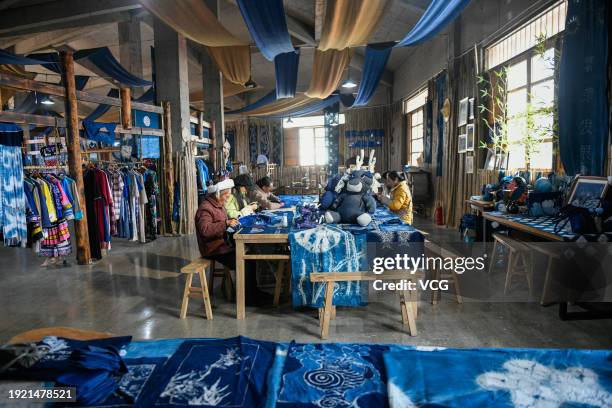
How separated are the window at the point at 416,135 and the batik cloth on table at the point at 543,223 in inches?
244

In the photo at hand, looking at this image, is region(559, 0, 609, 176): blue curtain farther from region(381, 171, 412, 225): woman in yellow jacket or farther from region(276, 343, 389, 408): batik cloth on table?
region(276, 343, 389, 408): batik cloth on table

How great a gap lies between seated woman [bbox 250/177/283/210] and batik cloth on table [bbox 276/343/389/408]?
118 inches

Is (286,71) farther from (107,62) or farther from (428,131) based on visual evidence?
(428,131)

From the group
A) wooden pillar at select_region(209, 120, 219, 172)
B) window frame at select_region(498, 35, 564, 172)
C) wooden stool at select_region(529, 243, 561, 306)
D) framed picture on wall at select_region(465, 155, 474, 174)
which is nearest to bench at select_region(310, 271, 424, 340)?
wooden stool at select_region(529, 243, 561, 306)

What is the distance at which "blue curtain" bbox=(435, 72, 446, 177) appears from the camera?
25.5 ft

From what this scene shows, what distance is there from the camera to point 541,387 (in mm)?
1548

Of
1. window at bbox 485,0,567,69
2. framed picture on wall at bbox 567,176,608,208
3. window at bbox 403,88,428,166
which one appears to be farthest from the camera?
window at bbox 403,88,428,166

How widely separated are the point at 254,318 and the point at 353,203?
4.06 ft

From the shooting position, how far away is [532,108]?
4.46 metres

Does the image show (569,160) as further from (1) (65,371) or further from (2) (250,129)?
(2) (250,129)

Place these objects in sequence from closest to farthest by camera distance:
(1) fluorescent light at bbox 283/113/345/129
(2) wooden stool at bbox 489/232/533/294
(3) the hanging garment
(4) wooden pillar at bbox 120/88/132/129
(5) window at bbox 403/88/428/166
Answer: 1. (2) wooden stool at bbox 489/232/533/294
2. (3) the hanging garment
3. (4) wooden pillar at bbox 120/88/132/129
4. (5) window at bbox 403/88/428/166
5. (1) fluorescent light at bbox 283/113/345/129

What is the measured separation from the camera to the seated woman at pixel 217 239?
3361 mm

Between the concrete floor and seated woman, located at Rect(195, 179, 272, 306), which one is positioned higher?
seated woman, located at Rect(195, 179, 272, 306)

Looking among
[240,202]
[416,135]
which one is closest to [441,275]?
[240,202]
